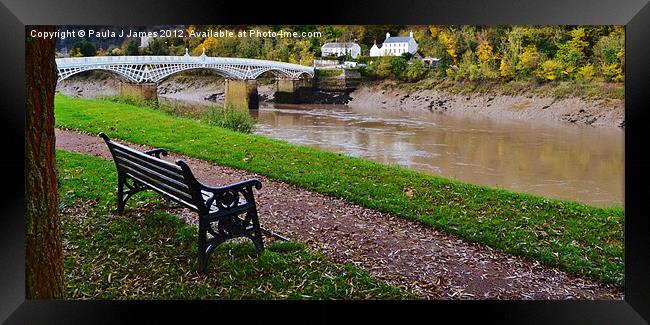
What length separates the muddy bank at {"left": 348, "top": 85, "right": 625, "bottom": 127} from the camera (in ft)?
20.8

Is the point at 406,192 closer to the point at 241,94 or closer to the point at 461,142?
the point at 461,142

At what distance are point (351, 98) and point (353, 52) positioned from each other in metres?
1.17

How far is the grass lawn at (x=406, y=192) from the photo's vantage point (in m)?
4.60

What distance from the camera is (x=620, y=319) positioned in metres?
4.07

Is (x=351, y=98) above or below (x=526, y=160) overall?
above

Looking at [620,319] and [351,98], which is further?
[351,98]

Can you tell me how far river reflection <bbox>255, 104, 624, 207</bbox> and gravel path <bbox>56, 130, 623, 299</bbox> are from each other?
61.3 inches

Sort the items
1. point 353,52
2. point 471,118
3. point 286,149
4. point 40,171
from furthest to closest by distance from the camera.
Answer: point 471,118 → point 286,149 → point 353,52 → point 40,171

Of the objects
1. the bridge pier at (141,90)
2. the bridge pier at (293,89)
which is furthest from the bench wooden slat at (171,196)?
the bridge pier at (293,89)

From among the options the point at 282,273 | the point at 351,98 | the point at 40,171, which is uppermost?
the point at 351,98

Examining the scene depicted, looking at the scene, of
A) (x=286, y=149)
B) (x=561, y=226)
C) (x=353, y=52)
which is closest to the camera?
(x=561, y=226)

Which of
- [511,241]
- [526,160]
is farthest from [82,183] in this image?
[526,160]

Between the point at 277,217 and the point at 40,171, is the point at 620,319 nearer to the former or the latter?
the point at 277,217
